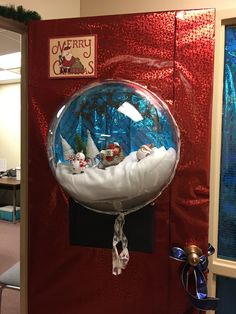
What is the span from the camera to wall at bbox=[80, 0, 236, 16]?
1.12 metres

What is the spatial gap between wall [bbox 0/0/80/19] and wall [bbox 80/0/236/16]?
0.04 meters

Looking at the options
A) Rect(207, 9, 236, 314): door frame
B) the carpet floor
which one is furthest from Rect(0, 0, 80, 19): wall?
the carpet floor

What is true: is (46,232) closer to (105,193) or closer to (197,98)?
(105,193)

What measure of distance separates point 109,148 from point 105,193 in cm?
12

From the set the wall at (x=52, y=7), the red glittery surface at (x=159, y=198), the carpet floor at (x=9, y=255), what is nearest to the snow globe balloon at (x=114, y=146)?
the red glittery surface at (x=159, y=198)

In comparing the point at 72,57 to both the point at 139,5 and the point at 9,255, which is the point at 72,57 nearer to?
the point at 139,5

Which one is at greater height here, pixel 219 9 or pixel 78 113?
pixel 219 9

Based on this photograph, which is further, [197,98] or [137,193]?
[197,98]

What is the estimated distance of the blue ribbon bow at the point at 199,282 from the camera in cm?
90

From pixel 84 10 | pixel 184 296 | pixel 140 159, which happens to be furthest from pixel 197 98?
pixel 84 10

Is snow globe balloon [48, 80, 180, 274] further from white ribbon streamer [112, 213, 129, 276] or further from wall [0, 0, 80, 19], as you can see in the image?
wall [0, 0, 80, 19]

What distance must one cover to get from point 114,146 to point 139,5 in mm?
746

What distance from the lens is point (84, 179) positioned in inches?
30.7

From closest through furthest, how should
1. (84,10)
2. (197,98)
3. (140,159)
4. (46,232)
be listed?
(140,159)
(197,98)
(46,232)
(84,10)
